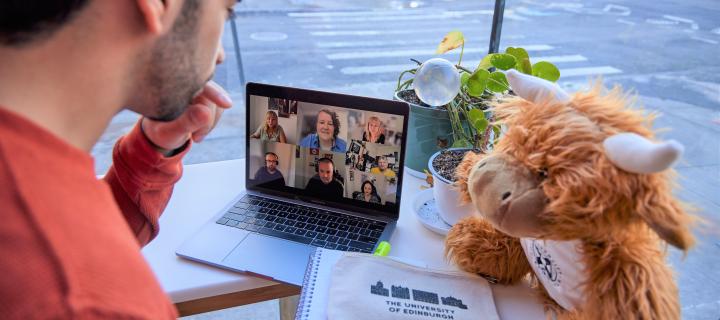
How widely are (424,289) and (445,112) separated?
0.42 meters

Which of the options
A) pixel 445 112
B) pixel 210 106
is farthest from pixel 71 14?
pixel 445 112

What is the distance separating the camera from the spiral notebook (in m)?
0.64

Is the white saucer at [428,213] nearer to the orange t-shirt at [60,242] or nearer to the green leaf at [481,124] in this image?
the green leaf at [481,124]

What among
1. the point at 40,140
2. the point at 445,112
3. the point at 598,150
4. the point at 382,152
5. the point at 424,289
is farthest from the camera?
the point at 445,112

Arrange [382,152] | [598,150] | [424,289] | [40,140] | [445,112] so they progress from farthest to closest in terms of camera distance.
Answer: [445,112], [382,152], [424,289], [598,150], [40,140]

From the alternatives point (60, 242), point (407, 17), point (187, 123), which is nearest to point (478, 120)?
point (187, 123)

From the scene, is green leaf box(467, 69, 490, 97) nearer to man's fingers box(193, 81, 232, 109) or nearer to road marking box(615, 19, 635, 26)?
man's fingers box(193, 81, 232, 109)

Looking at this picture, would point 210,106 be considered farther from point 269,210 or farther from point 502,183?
point 502,183

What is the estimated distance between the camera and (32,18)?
37 centimetres

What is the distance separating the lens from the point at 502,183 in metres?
0.57

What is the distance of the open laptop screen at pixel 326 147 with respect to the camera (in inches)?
33.8

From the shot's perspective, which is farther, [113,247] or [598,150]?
[598,150]

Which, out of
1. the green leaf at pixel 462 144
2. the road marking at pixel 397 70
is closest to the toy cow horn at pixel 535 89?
the green leaf at pixel 462 144

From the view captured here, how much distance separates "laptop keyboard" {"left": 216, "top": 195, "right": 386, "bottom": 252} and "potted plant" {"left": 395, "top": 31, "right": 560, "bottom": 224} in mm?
143
